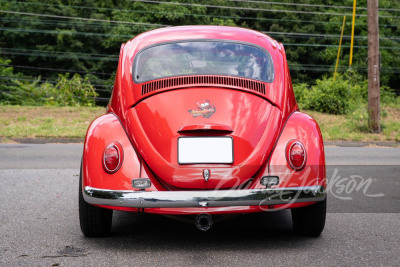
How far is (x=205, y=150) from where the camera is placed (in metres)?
3.98

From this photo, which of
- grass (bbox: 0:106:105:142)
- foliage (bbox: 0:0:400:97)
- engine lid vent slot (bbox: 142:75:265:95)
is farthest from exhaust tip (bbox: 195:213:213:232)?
foliage (bbox: 0:0:400:97)

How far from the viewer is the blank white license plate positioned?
3969 mm

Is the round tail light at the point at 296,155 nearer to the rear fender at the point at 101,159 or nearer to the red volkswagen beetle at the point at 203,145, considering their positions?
the red volkswagen beetle at the point at 203,145

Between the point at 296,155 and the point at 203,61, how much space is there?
1.09 metres

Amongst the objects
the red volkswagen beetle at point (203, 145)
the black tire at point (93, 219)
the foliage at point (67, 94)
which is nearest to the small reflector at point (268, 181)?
the red volkswagen beetle at point (203, 145)

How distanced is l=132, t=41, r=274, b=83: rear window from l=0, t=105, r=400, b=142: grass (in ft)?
33.4

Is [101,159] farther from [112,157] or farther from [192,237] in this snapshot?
[192,237]

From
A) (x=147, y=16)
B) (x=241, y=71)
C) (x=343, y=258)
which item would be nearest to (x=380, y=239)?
(x=343, y=258)

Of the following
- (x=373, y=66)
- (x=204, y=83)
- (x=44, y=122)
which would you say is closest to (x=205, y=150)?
(x=204, y=83)

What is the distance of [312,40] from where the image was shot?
48500 millimetres

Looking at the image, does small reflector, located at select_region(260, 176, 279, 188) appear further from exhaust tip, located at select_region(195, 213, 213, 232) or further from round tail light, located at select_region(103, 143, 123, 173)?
round tail light, located at select_region(103, 143, 123, 173)

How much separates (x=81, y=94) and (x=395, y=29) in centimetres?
3152

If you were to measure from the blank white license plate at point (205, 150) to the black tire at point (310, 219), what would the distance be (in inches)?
33.3

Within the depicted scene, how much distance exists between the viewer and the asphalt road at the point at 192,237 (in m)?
3.86
